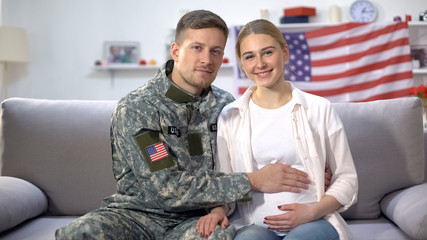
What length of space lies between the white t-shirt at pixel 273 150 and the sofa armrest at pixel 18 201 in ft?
3.18

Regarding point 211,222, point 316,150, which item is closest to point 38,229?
point 211,222

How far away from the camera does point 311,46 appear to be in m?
4.93

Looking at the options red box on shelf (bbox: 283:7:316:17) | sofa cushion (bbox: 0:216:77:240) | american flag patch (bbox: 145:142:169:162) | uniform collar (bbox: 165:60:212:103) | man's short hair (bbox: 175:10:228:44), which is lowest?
sofa cushion (bbox: 0:216:77:240)

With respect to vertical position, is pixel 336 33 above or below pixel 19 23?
below

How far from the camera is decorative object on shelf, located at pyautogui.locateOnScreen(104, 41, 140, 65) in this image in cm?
522

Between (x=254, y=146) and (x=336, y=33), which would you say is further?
(x=336, y=33)

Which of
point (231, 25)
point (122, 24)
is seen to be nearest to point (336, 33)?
point (231, 25)

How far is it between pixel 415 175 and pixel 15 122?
1.83m

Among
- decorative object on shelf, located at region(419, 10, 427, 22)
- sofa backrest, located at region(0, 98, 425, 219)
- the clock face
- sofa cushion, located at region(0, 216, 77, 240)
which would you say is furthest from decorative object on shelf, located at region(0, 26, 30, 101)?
decorative object on shelf, located at region(419, 10, 427, 22)

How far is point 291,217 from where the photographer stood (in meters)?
1.55

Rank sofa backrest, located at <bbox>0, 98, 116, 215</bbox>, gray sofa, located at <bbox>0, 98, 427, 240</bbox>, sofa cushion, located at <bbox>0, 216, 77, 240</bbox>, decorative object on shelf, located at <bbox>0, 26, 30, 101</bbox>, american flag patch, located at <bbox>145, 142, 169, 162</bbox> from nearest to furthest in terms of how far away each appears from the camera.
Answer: american flag patch, located at <bbox>145, 142, 169, 162</bbox>
sofa cushion, located at <bbox>0, 216, 77, 240</bbox>
gray sofa, located at <bbox>0, 98, 427, 240</bbox>
sofa backrest, located at <bbox>0, 98, 116, 215</bbox>
decorative object on shelf, located at <bbox>0, 26, 30, 101</bbox>

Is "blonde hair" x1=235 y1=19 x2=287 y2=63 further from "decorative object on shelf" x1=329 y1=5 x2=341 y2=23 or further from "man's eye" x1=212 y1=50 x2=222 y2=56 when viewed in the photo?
"decorative object on shelf" x1=329 y1=5 x2=341 y2=23

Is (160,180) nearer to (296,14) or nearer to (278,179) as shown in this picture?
(278,179)

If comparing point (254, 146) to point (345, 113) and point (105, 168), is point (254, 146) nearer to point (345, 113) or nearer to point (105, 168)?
point (345, 113)
